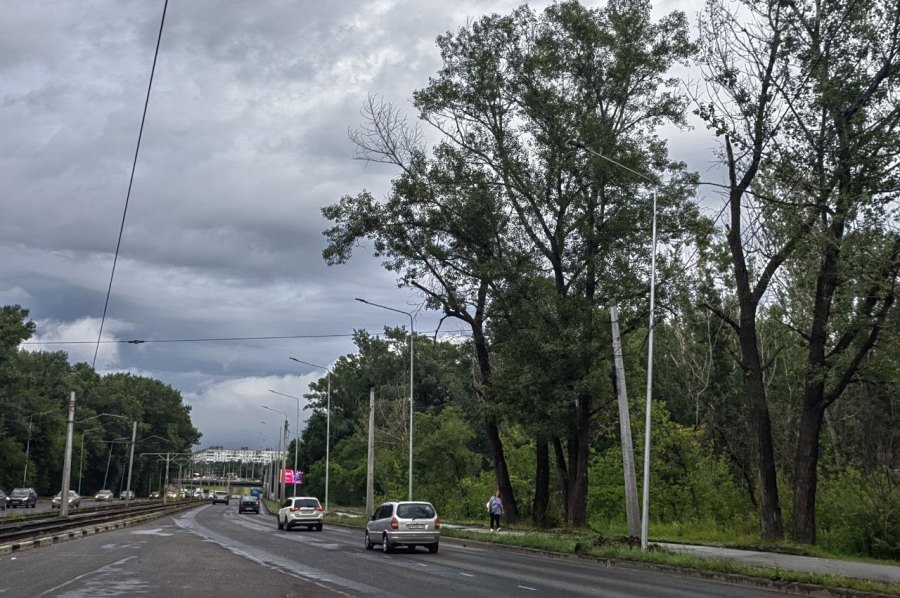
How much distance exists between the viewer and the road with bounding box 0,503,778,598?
15.2m

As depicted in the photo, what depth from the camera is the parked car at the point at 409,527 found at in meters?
26.4

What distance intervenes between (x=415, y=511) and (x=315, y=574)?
8822 mm

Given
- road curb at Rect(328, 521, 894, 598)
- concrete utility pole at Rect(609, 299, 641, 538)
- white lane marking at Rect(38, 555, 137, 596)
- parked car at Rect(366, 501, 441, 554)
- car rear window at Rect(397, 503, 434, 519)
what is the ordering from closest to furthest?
white lane marking at Rect(38, 555, 137, 596) → road curb at Rect(328, 521, 894, 598) → concrete utility pole at Rect(609, 299, 641, 538) → parked car at Rect(366, 501, 441, 554) → car rear window at Rect(397, 503, 434, 519)

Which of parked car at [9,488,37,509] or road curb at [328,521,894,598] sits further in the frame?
parked car at [9,488,37,509]

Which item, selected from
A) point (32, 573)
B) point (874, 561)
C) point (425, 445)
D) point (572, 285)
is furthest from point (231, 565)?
point (425, 445)

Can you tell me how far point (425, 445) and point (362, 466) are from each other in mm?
36424

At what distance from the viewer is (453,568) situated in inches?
807

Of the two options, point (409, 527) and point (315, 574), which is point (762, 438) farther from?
point (315, 574)

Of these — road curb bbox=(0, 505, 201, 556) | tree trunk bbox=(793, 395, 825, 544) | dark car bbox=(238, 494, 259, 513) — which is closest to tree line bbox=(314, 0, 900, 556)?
tree trunk bbox=(793, 395, 825, 544)

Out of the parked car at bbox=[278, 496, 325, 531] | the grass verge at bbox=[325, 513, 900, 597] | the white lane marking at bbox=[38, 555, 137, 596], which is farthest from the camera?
the parked car at bbox=[278, 496, 325, 531]

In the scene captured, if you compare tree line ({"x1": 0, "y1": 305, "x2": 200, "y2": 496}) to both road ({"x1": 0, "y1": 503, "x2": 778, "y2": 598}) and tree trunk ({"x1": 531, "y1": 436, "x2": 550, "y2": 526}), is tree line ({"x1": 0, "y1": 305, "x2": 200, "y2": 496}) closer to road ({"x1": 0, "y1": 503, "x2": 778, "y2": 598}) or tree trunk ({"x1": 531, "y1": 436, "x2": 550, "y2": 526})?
tree trunk ({"x1": 531, "y1": 436, "x2": 550, "y2": 526})

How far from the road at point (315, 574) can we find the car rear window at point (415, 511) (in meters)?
1.12

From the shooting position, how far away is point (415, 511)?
26.9 meters

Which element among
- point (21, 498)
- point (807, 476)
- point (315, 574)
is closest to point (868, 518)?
point (807, 476)
